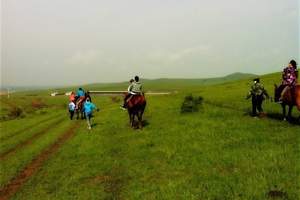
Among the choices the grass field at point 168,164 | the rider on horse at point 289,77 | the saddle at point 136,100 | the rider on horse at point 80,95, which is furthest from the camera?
the rider on horse at point 80,95

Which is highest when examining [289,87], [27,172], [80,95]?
[289,87]

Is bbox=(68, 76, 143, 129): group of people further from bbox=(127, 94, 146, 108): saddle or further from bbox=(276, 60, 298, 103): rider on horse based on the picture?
bbox=(276, 60, 298, 103): rider on horse

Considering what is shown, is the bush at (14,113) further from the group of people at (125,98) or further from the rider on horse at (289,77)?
the rider on horse at (289,77)

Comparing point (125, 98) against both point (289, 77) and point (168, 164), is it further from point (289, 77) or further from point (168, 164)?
point (168, 164)

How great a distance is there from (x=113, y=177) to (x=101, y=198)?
279 centimetres

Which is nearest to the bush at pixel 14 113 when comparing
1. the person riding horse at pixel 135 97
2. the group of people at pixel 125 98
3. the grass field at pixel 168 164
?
the group of people at pixel 125 98

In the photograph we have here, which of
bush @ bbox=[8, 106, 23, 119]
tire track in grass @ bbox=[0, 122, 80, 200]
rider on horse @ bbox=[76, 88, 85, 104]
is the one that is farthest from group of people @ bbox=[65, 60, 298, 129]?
bush @ bbox=[8, 106, 23, 119]

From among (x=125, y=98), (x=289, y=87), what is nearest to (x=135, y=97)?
(x=125, y=98)

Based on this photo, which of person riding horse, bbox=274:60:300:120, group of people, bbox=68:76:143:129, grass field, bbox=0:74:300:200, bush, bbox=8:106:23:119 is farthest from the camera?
bush, bbox=8:106:23:119

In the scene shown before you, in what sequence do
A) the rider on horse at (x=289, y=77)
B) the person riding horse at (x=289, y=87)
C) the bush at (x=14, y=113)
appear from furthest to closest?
the bush at (x=14, y=113) < the rider on horse at (x=289, y=77) < the person riding horse at (x=289, y=87)

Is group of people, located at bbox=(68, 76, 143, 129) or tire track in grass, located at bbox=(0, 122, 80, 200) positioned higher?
group of people, located at bbox=(68, 76, 143, 129)

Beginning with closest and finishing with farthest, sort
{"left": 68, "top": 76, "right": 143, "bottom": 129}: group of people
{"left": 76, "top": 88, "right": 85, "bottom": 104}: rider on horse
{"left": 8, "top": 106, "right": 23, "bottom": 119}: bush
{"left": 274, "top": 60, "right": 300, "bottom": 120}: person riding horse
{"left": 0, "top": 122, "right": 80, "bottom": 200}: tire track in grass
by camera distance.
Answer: {"left": 0, "top": 122, "right": 80, "bottom": 200}: tire track in grass
{"left": 274, "top": 60, "right": 300, "bottom": 120}: person riding horse
{"left": 68, "top": 76, "right": 143, "bottom": 129}: group of people
{"left": 76, "top": 88, "right": 85, "bottom": 104}: rider on horse
{"left": 8, "top": 106, "right": 23, "bottom": 119}: bush

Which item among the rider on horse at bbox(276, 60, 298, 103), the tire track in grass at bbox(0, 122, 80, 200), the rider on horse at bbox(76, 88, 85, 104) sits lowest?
the tire track in grass at bbox(0, 122, 80, 200)

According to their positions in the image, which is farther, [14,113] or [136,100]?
[14,113]
